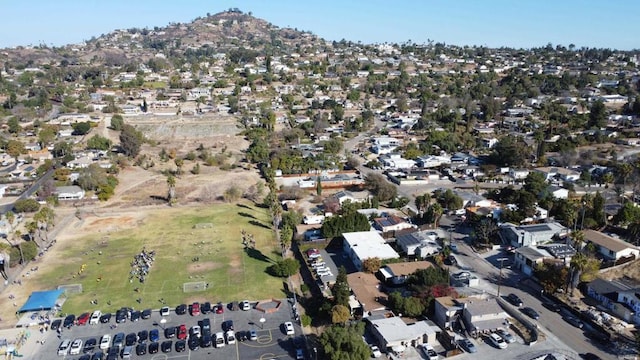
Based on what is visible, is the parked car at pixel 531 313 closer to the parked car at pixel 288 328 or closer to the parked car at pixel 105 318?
the parked car at pixel 288 328

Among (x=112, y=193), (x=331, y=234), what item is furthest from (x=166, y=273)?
(x=112, y=193)

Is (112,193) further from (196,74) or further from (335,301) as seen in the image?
(196,74)

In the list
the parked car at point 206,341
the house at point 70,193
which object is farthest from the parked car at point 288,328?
the house at point 70,193

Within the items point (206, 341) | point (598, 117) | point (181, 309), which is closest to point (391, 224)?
point (181, 309)

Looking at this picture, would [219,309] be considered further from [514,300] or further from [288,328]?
[514,300]

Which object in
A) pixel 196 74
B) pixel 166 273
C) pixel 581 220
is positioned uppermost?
pixel 196 74

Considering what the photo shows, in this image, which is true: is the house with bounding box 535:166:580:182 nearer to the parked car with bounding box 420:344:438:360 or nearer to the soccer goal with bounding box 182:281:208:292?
the parked car with bounding box 420:344:438:360
